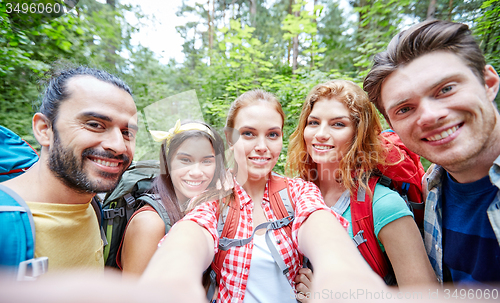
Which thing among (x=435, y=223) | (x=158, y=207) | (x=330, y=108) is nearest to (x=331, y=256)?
(x=435, y=223)

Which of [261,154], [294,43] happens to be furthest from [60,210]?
[294,43]

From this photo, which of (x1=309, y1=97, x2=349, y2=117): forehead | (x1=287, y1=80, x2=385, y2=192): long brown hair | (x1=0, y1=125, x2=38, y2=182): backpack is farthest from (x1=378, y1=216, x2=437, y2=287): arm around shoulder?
(x1=0, y1=125, x2=38, y2=182): backpack

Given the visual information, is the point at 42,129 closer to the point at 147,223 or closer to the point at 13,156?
the point at 13,156

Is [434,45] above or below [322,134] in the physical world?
above

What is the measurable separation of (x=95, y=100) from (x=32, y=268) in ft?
3.58

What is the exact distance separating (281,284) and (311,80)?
14.9 ft

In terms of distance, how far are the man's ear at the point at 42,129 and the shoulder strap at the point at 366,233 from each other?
239 cm

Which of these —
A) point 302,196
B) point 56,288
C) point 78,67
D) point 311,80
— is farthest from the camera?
point 311,80

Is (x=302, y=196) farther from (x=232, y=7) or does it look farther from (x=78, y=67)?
(x=232, y=7)

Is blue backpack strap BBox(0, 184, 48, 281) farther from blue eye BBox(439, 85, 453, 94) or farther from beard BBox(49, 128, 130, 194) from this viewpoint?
blue eye BBox(439, 85, 453, 94)

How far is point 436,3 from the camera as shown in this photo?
3209mm

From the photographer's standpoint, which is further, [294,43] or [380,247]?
[294,43]

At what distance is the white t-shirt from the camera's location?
1.36 meters

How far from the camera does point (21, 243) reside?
1.13 meters
